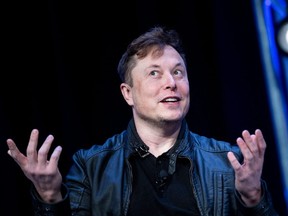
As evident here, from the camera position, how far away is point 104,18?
2373 millimetres

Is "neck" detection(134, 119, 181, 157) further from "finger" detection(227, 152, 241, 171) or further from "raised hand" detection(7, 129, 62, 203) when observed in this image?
"raised hand" detection(7, 129, 62, 203)

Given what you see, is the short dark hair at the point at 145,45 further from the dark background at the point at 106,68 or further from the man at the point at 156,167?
the dark background at the point at 106,68

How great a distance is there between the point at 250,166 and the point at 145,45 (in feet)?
2.55

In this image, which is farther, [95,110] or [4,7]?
[95,110]

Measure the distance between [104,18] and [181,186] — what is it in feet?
3.61

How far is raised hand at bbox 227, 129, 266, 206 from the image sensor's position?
1.53 m

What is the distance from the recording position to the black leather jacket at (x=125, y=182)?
1.71 meters

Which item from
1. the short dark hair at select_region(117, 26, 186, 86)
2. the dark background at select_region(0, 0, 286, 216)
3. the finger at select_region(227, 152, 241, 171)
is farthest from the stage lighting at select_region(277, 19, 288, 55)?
the finger at select_region(227, 152, 241, 171)

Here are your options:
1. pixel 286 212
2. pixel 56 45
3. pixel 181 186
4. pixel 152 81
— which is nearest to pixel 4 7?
pixel 56 45

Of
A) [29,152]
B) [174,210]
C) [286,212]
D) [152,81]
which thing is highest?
[152,81]

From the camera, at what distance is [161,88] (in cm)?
187

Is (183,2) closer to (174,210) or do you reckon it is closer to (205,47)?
(205,47)

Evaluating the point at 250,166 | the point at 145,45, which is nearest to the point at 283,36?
the point at 145,45

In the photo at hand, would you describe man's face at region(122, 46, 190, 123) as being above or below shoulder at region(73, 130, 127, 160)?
above
